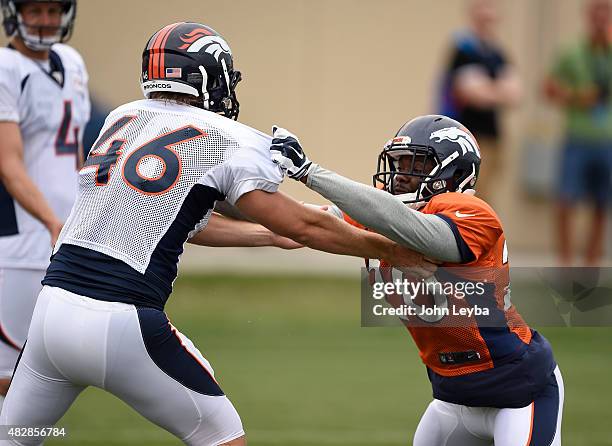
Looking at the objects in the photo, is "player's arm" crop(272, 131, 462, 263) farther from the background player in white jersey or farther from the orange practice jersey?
the background player in white jersey

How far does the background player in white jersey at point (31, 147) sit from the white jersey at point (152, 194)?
145cm

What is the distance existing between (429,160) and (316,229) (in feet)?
1.85

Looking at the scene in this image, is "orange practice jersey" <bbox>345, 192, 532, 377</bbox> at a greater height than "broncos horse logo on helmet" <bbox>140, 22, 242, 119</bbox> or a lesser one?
lesser

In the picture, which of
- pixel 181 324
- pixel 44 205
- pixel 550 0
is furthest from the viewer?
pixel 550 0

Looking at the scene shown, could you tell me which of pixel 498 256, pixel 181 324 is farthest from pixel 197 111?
pixel 181 324

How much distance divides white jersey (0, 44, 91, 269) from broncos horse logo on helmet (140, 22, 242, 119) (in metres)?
1.51

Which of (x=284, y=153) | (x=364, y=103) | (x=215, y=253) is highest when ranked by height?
(x=284, y=153)

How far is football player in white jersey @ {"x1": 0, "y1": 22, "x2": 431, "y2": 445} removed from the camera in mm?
4008

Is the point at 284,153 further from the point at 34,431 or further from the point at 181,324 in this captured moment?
the point at 181,324

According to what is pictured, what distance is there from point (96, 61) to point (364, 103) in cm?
318

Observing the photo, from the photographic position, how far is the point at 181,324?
10672mm

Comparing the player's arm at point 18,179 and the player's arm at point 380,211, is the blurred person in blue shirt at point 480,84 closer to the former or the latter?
the player's arm at point 18,179

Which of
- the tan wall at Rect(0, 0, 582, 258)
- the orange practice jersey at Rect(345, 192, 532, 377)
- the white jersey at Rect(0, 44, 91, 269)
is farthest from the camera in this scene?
the tan wall at Rect(0, 0, 582, 258)

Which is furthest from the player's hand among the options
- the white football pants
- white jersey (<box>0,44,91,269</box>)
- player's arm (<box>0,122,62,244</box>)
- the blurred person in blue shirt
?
the blurred person in blue shirt
